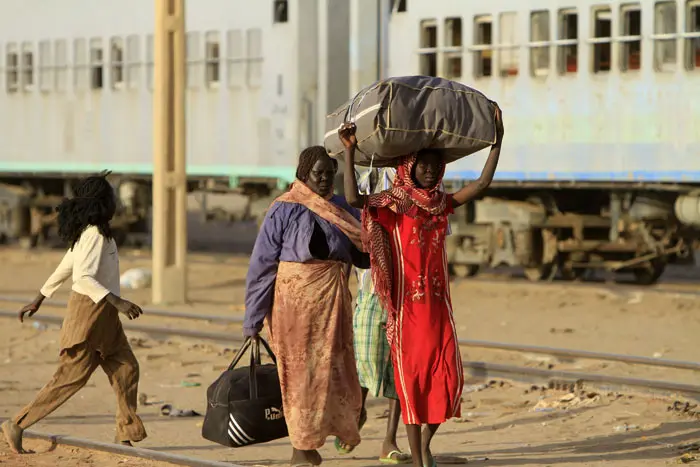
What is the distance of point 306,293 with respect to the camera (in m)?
7.09

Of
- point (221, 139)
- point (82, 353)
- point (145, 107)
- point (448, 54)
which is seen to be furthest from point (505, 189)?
point (82, 353)

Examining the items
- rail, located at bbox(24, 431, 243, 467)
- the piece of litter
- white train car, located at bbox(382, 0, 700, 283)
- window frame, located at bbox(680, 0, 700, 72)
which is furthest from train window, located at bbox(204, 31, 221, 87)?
rail, located at bbox(24, 431, 243, 467)

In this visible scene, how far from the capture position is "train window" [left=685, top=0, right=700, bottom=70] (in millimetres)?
15859

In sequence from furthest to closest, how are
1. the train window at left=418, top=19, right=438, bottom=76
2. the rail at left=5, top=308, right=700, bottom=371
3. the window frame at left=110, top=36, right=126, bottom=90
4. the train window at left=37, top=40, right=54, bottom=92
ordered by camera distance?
the train window at left=37, top=40, right=54, bottom=92 → the window frame at left=110, top=36, right=126, bottom=90 → the train window at left=418, top=19, right=438, bottom=76 → the rail at left=5, top=308, right=700, bottom=371

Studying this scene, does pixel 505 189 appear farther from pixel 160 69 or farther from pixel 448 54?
pixel 160 69

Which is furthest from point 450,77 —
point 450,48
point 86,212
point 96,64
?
point 86,212

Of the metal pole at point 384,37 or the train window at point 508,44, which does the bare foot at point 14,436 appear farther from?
the metal pole at point 384,37

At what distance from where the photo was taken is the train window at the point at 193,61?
67.9 feet

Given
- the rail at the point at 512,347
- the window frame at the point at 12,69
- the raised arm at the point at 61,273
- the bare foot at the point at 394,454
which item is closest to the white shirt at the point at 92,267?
the raised arm at the point at 61,273

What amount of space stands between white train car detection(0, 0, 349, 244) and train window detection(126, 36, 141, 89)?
0.02m

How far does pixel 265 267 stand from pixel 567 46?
10.5 m

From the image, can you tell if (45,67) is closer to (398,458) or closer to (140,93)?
(140,93)

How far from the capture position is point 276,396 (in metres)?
7.17

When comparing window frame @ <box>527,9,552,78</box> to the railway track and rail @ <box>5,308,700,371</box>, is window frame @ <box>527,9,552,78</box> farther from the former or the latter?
the railway track
